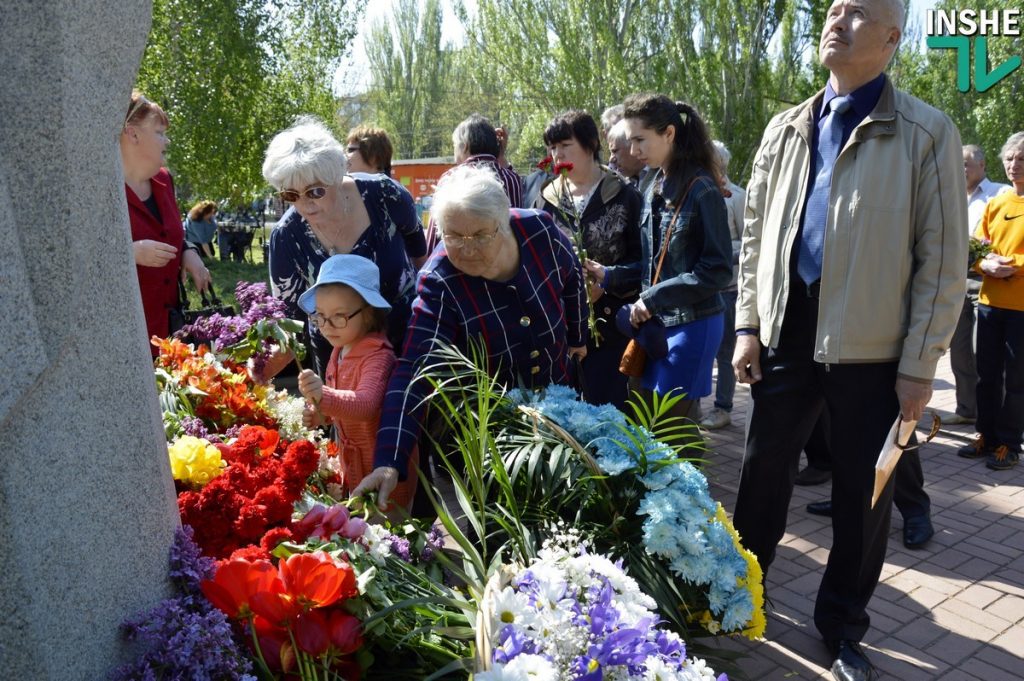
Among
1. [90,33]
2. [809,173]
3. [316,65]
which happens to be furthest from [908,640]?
[316,65]

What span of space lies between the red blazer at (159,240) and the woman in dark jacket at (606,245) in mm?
1851

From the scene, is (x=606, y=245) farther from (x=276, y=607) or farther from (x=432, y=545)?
(x=276, y=607)

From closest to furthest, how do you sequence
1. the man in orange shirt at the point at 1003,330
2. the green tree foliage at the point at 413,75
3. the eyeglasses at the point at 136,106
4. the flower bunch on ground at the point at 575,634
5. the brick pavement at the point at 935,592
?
the flower bunch on ground at the point at 575,634
the brick pavement at the point at 935,592
the eyeglasses at the point at 136,106
the man in orange shirt at the point at 1003,330
the green tree foliage at the point at 413,75

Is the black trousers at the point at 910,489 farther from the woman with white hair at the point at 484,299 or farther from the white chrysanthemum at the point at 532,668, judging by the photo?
the white chrysanthemum at the point at 532,668

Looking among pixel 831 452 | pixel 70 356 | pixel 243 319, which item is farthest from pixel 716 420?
pixel 70 356

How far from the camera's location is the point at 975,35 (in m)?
19.1

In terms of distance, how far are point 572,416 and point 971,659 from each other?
1.87 meters

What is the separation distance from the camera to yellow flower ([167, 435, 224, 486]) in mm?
1976

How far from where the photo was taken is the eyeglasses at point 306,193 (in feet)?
9.68

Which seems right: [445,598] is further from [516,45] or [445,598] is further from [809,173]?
[516,45]

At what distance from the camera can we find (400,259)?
325cm

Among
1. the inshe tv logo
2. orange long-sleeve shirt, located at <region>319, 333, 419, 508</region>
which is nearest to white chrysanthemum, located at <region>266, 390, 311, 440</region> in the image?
orange long-sleeve shirt, located at <region>319, 333, 419, 508</region>

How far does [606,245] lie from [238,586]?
3016 millimetres

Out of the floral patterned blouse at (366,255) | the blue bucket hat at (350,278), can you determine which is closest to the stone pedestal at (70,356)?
the blue bucket hat at (350,278)
